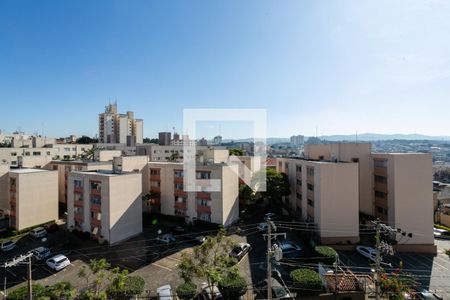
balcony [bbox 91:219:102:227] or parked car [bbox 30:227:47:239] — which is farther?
parked car [bbox 30:227:47:239]

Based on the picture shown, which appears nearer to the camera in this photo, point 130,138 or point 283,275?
point 283,275

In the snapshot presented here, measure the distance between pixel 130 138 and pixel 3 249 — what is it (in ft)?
163

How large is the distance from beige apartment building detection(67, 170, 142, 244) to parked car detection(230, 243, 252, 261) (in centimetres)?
979

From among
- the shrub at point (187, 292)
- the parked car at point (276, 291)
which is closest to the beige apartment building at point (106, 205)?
the shrub at point (187, 292)

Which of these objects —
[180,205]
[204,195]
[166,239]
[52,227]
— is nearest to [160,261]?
[166,239]

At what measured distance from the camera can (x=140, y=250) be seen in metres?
20.3

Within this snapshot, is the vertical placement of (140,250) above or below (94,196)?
below

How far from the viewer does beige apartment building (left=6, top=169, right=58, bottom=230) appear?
989 inches

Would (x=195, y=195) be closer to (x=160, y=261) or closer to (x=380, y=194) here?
(x=160, y=261)

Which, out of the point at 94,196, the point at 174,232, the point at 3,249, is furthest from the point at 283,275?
the point at 3,249

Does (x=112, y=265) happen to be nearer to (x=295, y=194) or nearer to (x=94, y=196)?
(x=94, y=196)

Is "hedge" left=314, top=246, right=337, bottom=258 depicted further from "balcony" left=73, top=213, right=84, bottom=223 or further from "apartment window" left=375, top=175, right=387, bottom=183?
"balcony" left=73, top=213, right=84, bottom=223

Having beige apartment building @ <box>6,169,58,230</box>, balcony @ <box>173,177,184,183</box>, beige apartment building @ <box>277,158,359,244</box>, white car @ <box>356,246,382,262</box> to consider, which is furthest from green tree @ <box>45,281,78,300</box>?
white car @ <box>356,246,382,262</box>

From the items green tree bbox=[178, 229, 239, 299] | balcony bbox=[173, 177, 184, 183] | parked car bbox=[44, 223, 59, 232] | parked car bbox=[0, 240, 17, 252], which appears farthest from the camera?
balcony bbox=[173, 177, 184, 183]
